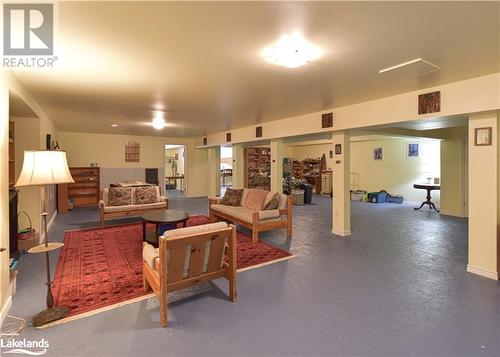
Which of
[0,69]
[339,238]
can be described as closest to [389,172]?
[339,238]

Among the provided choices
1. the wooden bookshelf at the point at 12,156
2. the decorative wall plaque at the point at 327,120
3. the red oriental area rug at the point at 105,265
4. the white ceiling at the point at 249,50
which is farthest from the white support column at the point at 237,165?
the wooden bookshelf at the point at 12,156

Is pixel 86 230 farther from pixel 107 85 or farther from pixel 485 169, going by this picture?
pixel 485 169

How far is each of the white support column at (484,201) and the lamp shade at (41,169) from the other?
4.39m

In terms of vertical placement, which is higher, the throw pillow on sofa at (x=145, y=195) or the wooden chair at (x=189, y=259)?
the throw pillow on sofa at (x=145, y=195)

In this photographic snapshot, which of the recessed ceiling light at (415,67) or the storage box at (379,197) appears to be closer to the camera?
the recessed ceiling light at (415,67)

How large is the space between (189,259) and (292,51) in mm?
2017

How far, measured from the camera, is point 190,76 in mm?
3029

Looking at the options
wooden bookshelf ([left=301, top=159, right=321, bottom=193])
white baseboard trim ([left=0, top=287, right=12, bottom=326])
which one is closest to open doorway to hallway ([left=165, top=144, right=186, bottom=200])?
wooden bookshelf ([left=301, top=159, right=321, bottom=193])

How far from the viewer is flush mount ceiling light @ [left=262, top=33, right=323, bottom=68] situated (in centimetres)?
210

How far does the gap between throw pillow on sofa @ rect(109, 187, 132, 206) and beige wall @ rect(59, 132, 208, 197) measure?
3.43 m

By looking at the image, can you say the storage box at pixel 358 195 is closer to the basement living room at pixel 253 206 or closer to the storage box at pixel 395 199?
the storage box at pixel 395 199

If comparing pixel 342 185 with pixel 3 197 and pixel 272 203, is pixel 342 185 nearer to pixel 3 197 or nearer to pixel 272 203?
pixel 272 203

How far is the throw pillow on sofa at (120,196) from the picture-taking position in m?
5.69

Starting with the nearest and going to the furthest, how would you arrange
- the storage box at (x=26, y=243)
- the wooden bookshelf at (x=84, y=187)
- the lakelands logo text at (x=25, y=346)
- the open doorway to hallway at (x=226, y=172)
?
the lakelands logo text at (x=25, y=346), the storage box at (x=26, y=243), the wooden bookshelf at (x=84, y=187), the open doorway to hallway at (x=226, y=172)
